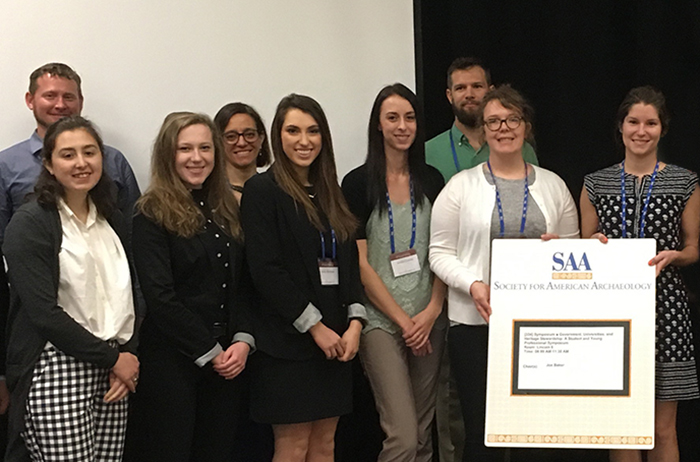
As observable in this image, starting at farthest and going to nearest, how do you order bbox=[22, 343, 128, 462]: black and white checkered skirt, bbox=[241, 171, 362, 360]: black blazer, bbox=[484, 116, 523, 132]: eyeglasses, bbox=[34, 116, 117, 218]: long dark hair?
bbox=[484, 116, 523, 132]: eyeglasses < bbox=[241, 171, 362, 360]: black blazer < bbox=[34, 116, 117, 218]: long dark hair < bbox=[22, 343, 128, 462]: black and white checkered skirt

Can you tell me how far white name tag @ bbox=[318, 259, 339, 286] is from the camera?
2867 millimetres

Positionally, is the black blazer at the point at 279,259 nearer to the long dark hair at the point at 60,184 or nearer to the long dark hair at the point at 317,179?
the long dark hair at the point at 317,179

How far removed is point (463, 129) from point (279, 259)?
4.07 feet

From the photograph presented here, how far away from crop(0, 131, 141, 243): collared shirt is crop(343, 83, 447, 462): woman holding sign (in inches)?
38.7

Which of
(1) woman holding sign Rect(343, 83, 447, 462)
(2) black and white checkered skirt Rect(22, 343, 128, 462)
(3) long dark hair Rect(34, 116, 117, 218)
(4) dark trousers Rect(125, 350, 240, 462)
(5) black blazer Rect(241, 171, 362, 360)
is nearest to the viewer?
(2) black and white checkered skirt Rect(22, 343, 128, 462)

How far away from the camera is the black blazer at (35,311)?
7.98ft

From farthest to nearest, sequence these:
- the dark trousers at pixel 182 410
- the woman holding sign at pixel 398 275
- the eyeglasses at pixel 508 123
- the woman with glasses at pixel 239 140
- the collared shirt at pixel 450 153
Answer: the collared shirt at pixel 450 153 → the woman with glasses at pixel 239 140 → the woman holding sign at pixel 398 275 → the eyeglasses at pixel 508 123 → the dark trousers at pixel 182 410

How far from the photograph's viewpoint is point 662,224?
115 inches

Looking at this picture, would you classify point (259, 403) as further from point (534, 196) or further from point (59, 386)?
point (534, 196)

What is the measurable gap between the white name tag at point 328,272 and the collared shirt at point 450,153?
85cm

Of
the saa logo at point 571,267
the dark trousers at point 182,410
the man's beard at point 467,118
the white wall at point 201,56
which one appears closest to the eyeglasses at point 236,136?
the white wall at point 201,56

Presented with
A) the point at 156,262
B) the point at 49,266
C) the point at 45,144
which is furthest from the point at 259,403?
the point at 45,144

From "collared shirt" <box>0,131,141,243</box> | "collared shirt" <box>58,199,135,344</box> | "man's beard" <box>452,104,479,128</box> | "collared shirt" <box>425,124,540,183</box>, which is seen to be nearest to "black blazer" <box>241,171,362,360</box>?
"collared shirt" <box>58,199,135,344</box>

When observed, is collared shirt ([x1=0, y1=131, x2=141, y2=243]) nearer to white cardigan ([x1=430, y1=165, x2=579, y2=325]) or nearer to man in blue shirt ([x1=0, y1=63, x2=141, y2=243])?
man in blue shirt ([x1=0, y1=63, x2=141, y2=243])
